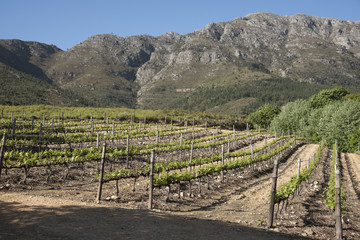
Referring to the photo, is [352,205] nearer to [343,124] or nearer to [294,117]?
[343,124]

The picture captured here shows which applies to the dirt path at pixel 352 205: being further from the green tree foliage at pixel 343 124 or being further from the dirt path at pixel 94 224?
the green tree foliage at pixel 343 124

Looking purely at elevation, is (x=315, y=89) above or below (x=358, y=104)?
above

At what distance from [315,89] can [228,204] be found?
170 m

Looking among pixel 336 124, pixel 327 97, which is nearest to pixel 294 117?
pixel 327 97

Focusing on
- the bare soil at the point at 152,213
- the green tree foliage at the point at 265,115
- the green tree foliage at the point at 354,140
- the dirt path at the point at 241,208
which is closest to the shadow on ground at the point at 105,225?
the bare soil at the point at 152,213

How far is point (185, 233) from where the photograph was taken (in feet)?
22.0

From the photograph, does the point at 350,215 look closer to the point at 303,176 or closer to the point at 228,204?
the point at 303,176

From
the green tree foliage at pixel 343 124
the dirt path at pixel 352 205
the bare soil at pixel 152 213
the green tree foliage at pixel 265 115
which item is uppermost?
the green tree foliage at pixel 265 115

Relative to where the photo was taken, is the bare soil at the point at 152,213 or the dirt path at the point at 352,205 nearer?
the bare soil at the point at 152,213

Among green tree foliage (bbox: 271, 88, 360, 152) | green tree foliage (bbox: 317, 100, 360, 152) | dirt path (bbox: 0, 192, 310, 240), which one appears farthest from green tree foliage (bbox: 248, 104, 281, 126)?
dirt path (bbox: 0, 192, 310, 240)

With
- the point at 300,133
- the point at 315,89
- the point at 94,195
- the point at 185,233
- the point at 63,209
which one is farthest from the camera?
the point at 315,89

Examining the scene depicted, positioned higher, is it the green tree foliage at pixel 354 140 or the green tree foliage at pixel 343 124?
the green tree foliage at pixel 343 124

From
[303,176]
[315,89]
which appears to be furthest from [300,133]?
[315,89]

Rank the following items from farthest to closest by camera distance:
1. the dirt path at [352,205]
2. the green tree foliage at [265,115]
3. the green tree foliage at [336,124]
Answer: the green tree foliage at [265,115] → the green tree foliage at [336,124] → the dirt path at [352,205]
